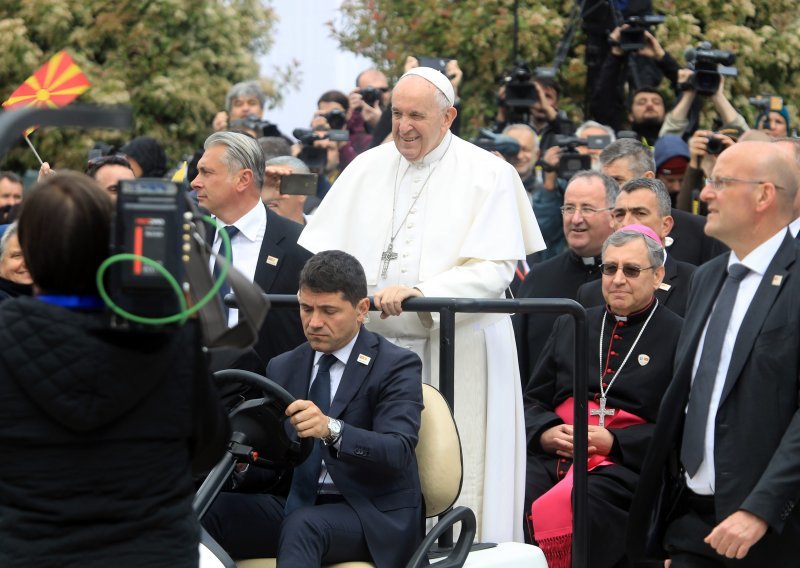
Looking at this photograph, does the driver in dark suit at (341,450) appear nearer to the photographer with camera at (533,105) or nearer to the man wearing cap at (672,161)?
the man wearing cap at (672,161)

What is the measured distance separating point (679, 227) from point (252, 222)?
94.5 inches

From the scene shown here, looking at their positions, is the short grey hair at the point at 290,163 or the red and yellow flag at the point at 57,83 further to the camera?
the short grey hair at the point at 290,163

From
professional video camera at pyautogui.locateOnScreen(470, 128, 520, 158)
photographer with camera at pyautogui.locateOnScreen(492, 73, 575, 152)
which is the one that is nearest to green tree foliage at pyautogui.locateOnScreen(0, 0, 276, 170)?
photographer with camera at pyautogui.locateOnScreen(492, 73, 575, 152)

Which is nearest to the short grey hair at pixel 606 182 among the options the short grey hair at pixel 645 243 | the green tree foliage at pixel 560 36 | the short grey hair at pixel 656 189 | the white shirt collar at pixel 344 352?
the short grey hair at pixel 656 189

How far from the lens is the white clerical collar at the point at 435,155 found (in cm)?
639

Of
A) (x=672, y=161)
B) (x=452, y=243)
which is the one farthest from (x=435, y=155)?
(x=672, y=161)

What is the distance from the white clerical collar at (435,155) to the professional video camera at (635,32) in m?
4.38

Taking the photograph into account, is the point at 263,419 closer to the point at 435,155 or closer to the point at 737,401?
the point at 737,401

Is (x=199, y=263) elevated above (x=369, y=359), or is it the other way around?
(x=199, y=263)

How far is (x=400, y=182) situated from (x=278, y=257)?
67 cm

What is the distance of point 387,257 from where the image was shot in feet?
20.7

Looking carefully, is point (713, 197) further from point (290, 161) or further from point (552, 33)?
point (552, 33)

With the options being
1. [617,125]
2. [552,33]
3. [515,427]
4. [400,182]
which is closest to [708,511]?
[515,427]

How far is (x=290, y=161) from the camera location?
346 inches
